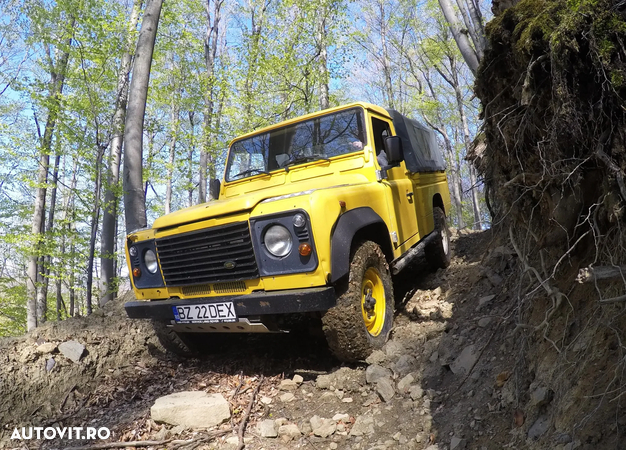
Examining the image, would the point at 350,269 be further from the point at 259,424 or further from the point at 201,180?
the point at 201,180

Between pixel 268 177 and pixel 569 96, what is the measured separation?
2.99m

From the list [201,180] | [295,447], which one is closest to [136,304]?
[295,447]

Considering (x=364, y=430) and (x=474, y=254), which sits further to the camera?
(x=474, y=254)

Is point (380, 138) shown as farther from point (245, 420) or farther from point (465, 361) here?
point (245, 420)

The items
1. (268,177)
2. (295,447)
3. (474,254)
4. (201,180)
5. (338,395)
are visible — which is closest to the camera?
(295,447)

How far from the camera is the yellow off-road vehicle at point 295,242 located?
276 cm

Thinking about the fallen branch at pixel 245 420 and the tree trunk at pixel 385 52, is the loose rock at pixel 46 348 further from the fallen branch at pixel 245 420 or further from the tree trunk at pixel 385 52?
the tree trunk at pixel 385 52

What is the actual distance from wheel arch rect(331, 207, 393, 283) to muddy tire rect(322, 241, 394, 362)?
0.14 m

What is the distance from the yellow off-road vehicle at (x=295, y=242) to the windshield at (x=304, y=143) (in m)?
0.01

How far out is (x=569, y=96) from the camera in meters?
1.63

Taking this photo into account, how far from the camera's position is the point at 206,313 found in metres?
3.02

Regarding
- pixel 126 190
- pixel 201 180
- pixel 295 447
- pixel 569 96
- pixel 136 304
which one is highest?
pixel 201 180

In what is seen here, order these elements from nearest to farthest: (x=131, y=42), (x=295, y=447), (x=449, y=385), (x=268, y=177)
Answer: (x=295, y=447), (x=449, y=385), (x=268, y=177), (x=131, y=42)

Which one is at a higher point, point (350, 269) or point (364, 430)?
point (350, 269)
